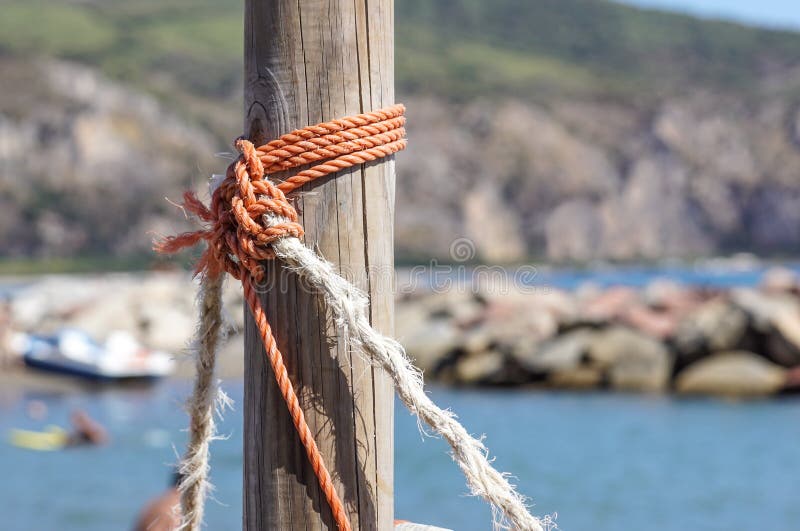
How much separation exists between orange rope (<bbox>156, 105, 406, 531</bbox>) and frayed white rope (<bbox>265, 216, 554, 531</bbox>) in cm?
9

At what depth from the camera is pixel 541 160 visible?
100688mm

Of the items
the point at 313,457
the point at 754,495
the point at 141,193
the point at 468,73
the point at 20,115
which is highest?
the point at 468,73

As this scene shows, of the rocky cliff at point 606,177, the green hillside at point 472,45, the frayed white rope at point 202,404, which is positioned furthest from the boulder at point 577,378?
the green hillside at point 472,45

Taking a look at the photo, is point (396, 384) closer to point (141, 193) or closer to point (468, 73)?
point (141, 193)

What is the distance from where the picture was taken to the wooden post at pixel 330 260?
7.13 feet

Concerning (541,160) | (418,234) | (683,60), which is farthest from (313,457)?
(683,60)

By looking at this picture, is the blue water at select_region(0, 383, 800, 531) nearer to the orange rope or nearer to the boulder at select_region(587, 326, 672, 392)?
the boulder at select_region(587, 326, 672, 392)

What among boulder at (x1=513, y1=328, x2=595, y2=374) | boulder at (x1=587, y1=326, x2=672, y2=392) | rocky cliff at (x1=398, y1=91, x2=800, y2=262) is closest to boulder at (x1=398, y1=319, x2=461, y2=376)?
boulder at (x1=513, y1=328, x2=595, y2=374)

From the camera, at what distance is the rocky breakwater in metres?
18.4

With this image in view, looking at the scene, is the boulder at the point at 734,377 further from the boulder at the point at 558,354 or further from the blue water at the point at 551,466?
the boulder at the point at 558,354

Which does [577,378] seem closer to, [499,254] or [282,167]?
[282,167]

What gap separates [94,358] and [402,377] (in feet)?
70.9

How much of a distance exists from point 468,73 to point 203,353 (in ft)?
401

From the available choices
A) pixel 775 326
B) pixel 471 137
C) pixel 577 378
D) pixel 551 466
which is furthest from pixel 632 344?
pixel 471 137
